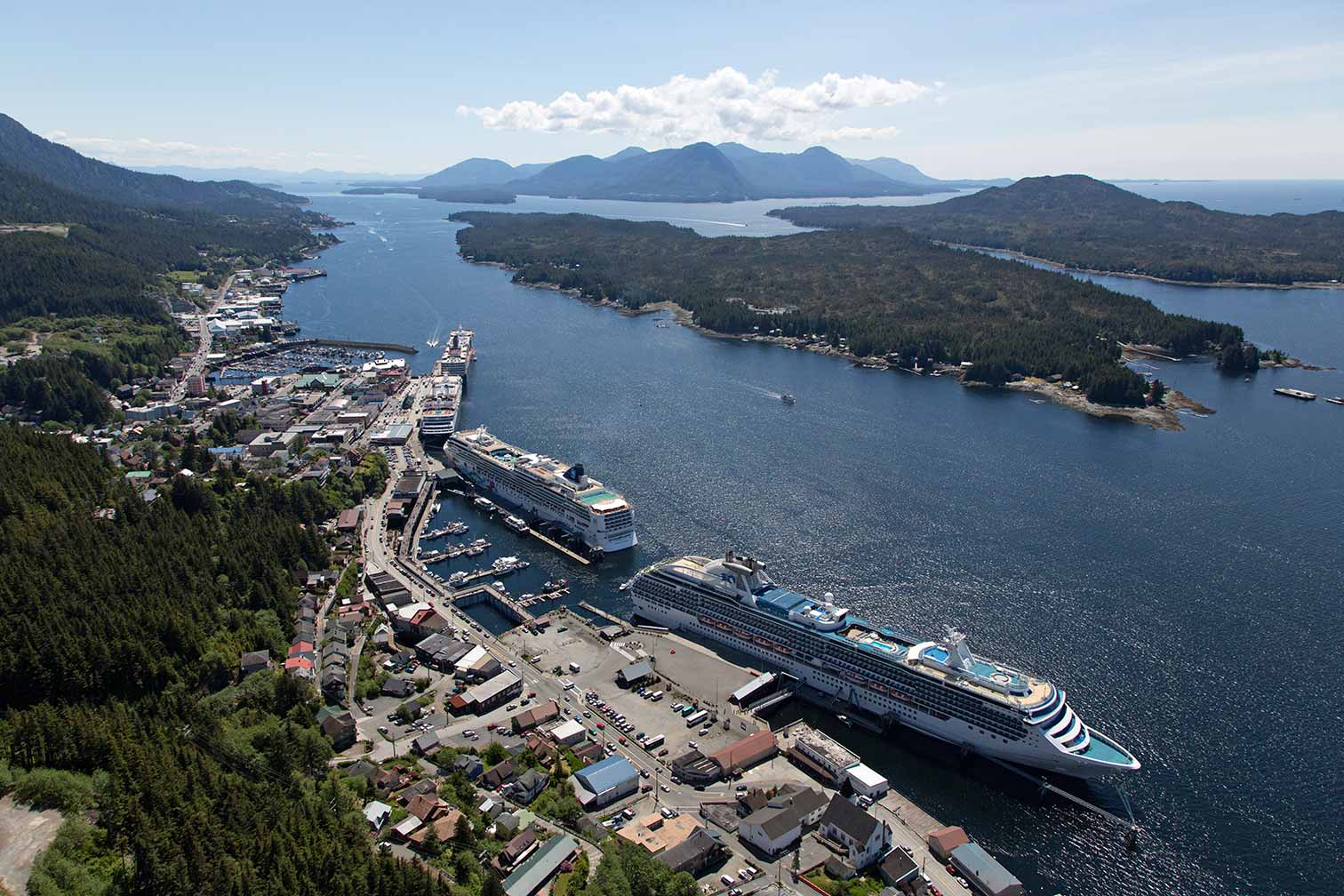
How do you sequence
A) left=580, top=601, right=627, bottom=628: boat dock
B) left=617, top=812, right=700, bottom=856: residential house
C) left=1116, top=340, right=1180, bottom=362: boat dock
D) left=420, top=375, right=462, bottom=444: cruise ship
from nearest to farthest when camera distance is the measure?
left=617, top=812, right=700, bottom=856: residential house < left=580, top=601, right=627, bottom=628: boat dock < left=420, top=375, right=462, bottom=444: cruise ship < left=1116, top=340, right=1180, bottom=362: boat dock

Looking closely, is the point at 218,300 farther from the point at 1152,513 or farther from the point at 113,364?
the point at 1152,513

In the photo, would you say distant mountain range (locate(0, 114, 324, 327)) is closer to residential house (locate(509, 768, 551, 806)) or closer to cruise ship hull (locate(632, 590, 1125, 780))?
cruise ship hull (locate(632, 590, 1125, 780))

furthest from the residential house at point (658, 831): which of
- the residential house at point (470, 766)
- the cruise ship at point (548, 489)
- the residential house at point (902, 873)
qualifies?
the cruise ship at point (548, 489)

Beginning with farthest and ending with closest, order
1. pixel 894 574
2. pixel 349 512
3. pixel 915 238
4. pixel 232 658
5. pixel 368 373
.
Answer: pixel 915 238, pixel 368 373, pixel 349 512, pixel 894 574, pixel 232 658

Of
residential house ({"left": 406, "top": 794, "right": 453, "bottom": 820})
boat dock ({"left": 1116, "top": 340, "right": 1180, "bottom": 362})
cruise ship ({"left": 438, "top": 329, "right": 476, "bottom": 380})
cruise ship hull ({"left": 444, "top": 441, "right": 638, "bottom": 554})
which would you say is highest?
boat dock ({"left": 1116, "top": 340, "right": 1180, "bottom": 362})

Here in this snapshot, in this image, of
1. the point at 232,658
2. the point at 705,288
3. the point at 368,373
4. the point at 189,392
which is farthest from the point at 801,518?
the point at 705,288

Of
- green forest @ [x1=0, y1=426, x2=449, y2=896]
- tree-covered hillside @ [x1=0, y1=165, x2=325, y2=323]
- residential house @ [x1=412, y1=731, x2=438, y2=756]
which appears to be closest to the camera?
green forest @ [x1=0, y1=426, x2=449, y2=896]

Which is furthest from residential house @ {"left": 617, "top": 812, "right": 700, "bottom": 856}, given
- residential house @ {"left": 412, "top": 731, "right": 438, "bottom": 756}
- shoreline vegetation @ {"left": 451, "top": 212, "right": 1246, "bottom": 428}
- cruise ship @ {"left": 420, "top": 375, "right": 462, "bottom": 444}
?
shoreline vegetation @ {"left": 451, "top": 212, "right": 1246, "bottom": 428}
